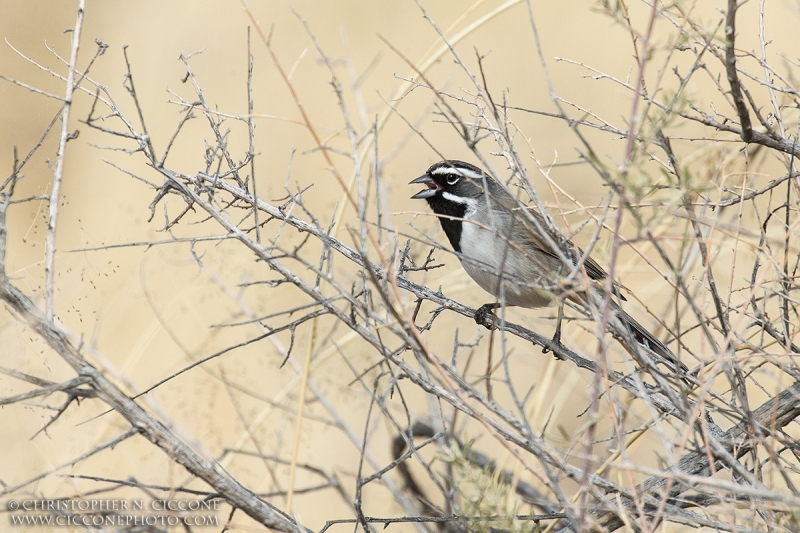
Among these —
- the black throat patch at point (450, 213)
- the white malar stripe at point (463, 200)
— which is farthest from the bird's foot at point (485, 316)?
the white malar stripe at point (463, 200)

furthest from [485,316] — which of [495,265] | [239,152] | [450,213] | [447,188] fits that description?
[239,152]

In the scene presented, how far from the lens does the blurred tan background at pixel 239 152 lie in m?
5.00

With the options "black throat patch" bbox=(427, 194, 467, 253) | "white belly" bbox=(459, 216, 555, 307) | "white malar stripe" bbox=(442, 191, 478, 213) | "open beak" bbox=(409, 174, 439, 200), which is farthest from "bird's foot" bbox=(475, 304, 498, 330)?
"open beak" bbox=(409, 174, 439, 200)

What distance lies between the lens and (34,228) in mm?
2988

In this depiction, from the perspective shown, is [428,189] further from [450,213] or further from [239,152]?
[239,152]

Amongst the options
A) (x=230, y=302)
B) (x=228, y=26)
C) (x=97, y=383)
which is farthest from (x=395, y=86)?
(x=97, y=383)

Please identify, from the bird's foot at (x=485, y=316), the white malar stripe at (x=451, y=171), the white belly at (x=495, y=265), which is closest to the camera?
the white belly at (x=495, y=265)

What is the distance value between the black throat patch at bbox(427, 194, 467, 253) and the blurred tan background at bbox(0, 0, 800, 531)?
0.31ft

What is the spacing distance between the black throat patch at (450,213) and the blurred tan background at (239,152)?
10cm

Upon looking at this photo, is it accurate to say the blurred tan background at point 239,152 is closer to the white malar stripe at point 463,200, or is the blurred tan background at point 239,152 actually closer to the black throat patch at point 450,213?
the black throat patch at point 450,213

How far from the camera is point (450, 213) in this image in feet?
16.3

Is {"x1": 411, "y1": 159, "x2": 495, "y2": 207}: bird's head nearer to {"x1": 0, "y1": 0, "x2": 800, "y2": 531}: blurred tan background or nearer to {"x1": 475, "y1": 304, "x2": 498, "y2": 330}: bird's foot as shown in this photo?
{"x1": 0, "y1": 0, "x2": 800, "y2": 531}: blurred tan background

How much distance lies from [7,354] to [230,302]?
4210 mm

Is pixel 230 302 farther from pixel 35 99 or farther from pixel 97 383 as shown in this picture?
pixel 97 383
